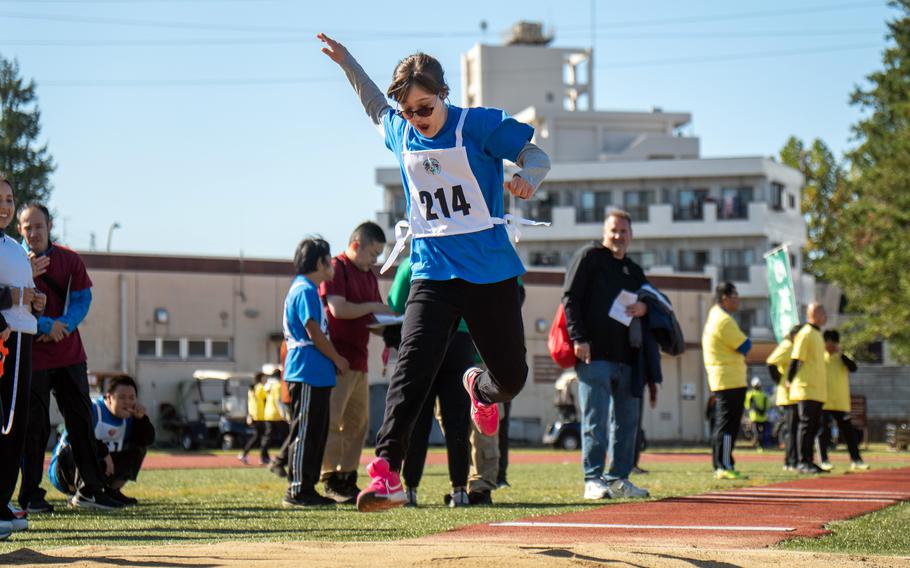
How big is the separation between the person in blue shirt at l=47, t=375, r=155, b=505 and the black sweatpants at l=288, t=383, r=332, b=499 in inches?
61.2

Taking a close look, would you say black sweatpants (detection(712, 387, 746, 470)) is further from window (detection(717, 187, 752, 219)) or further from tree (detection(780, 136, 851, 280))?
tree (detection(780, 136, 851, 280))

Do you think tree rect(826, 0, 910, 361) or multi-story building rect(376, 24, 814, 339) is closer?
tree rect(826, 0, 910, 361)

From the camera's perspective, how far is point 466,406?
33.0 feet

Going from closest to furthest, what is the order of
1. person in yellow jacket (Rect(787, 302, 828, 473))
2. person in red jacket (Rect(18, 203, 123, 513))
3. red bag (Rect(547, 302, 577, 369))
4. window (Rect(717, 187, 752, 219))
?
person in red jacket (Rect(18, 203, 123, 513))
red bag (Rect(547, 302, 577, 369))
person in yellow jacket (Rect(787, 302, 828, 473))
window (Rect(717, 187, 752, 219))

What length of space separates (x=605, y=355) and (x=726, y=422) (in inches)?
175

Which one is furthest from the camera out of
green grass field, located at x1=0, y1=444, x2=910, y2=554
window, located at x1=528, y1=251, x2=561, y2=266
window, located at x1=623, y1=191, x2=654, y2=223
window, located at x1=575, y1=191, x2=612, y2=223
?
window, located at x1=575, y1=191, x2=612, y2=223

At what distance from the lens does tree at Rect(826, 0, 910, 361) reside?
4972 cm

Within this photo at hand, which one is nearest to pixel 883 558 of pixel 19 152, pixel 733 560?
pixel 733 560

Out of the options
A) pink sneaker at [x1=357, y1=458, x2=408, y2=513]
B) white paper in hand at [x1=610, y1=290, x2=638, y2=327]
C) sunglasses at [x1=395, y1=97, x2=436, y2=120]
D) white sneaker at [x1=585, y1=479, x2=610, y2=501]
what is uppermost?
sunglasses at [x1=395, y1=97, x2=436, y2=120]

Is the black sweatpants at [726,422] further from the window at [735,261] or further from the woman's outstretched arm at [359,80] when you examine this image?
the window at [735,261]

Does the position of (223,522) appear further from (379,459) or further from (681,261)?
(681,261)

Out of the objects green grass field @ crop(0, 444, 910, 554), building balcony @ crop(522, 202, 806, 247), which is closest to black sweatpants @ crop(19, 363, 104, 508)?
green grass field @ crop(0, 444, 910, 554)

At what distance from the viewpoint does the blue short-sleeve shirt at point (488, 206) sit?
6352 millimetres

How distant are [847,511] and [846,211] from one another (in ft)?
148
